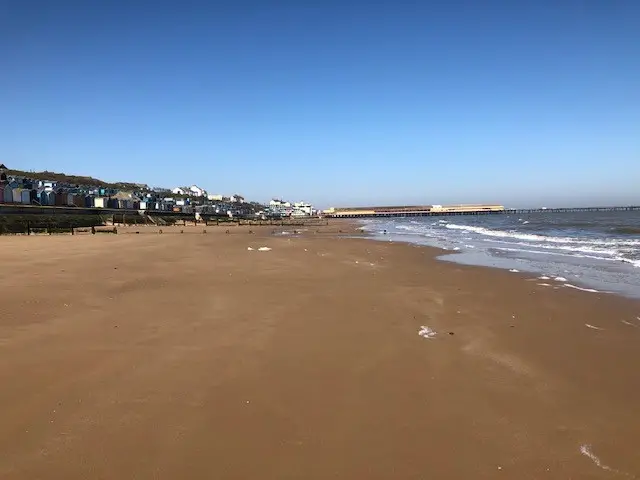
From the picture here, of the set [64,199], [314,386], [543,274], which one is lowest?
[543,274]

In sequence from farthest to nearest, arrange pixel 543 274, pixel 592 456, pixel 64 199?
pixel 64 199, pixel 543 274, pixel 592 456

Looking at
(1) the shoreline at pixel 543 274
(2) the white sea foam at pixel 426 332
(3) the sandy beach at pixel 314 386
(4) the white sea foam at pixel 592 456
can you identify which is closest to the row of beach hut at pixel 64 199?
(1) the shoreline at pixel 543 274

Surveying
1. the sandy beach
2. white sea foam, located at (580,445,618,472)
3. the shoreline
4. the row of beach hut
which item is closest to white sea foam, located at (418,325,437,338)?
the sandy beach

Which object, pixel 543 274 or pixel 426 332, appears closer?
pixel 426 332

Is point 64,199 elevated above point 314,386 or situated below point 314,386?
above

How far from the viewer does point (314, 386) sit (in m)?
4.79

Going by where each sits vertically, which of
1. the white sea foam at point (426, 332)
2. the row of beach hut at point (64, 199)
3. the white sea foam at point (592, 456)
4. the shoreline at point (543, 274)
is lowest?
the shoreline at point (543, 274)

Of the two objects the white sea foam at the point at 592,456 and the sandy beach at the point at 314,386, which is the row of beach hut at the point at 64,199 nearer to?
the sandy beach at the point at 314,386

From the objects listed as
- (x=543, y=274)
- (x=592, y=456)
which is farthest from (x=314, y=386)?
(x=543, y=274)

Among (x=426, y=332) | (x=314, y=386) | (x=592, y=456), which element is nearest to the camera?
(x=592, y=456)

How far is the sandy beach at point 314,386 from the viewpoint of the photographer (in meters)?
3.38

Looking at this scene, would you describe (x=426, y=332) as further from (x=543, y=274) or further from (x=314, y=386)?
(x=543, y=274)

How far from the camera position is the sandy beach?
3381 millimetres

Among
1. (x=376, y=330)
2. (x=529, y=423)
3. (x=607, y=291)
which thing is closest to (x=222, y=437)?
(x=529, y=423)
